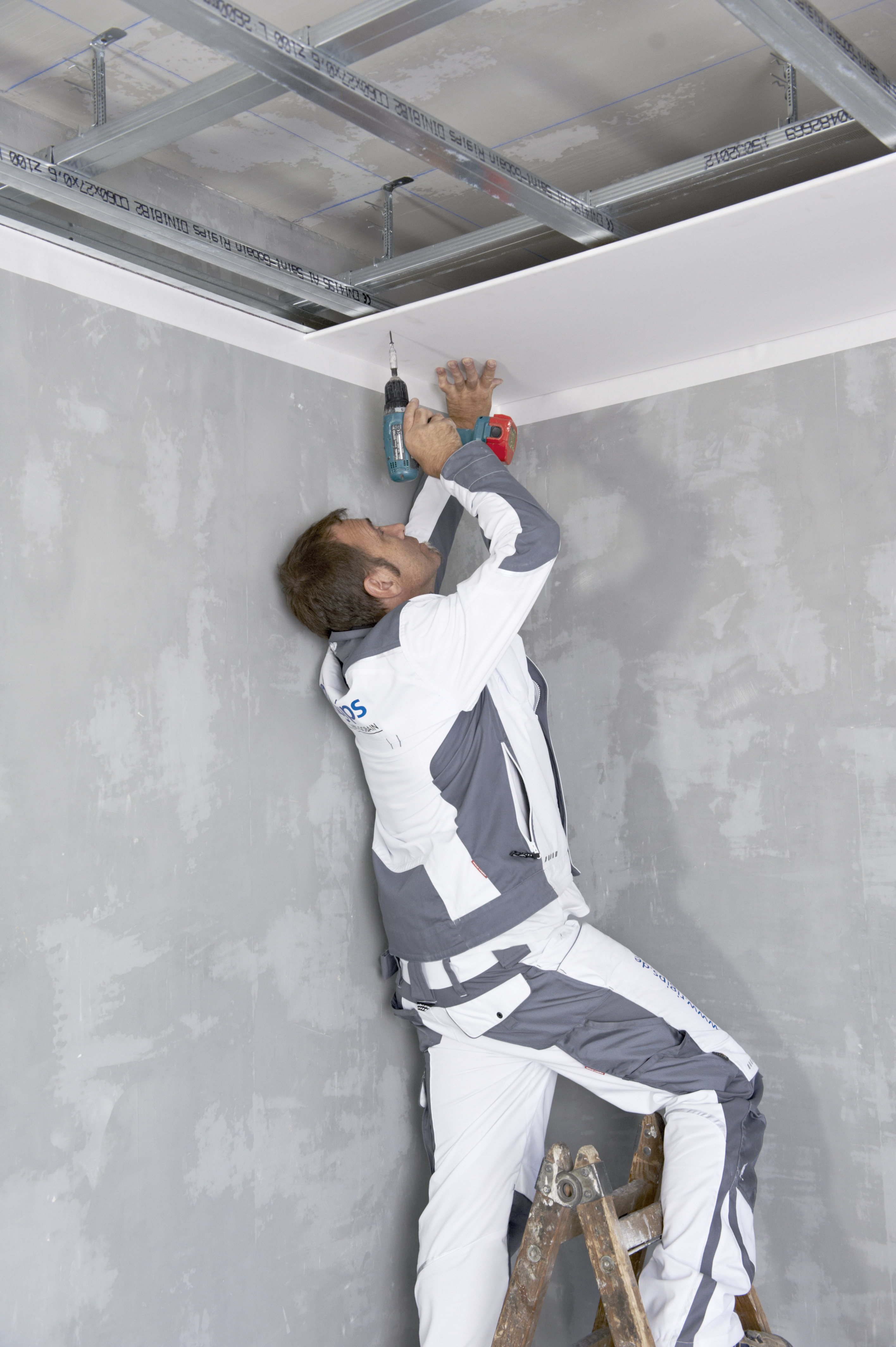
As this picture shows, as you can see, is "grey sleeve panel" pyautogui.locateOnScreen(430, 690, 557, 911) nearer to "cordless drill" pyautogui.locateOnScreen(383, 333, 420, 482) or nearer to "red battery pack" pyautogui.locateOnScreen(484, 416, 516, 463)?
"cordless drill" pyautogui.locateOnScreen(383, 333, 420, 482)

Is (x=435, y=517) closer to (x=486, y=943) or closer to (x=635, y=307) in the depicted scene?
(x=635, y=307)

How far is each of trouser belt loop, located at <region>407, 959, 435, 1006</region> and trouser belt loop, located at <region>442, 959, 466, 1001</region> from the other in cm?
7

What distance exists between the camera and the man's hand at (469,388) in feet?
8.75

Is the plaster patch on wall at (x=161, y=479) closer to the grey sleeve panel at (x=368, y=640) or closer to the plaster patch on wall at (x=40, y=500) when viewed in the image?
the plaster patch on wall at (x=40, y=500)

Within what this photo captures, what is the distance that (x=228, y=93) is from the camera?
1675 millimetres

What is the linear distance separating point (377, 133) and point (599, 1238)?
2.01 metres

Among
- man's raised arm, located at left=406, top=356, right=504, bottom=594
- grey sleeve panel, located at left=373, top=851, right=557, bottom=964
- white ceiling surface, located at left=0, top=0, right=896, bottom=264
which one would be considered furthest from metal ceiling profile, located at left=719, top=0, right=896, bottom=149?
grey sleeve panel, located at left=373, top=851, right=557, bottom=964

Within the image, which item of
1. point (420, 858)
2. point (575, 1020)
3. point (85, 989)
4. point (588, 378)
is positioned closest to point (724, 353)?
point (588, 378)

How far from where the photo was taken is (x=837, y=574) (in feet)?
8.09

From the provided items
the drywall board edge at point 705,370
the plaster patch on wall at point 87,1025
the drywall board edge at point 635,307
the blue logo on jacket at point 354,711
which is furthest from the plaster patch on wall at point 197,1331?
the drywall board edge at point 705,370

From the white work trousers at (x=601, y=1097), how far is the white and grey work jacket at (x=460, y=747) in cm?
17

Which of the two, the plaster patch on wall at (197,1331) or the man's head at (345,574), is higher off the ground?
the man's head at (345,574)

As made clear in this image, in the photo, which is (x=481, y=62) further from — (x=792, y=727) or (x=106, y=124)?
(x=792, y=727)

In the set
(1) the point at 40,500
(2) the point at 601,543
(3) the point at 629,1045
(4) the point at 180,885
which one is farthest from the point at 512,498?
(3) the point at 629,1045
